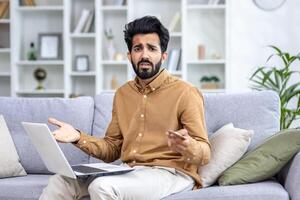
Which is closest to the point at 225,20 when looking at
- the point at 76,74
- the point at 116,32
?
the point at 116,32

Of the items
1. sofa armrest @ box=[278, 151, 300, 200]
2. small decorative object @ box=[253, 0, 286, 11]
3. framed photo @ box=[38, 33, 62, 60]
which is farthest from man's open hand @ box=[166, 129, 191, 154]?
framed photo @ box=[38, 33, 62, 60]

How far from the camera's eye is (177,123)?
2.35 m

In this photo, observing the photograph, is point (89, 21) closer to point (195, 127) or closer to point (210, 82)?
point (210, 82)

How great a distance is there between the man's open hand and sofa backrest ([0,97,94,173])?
98cm

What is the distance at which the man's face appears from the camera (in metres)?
2.38

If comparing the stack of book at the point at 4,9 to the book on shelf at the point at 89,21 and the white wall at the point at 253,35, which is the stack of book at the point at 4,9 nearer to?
the book on shelf at the point at 89,21

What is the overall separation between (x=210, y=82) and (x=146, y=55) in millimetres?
2893

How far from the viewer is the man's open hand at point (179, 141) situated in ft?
6.50

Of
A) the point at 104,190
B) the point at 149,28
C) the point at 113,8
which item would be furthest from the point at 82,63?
the point at 104,190

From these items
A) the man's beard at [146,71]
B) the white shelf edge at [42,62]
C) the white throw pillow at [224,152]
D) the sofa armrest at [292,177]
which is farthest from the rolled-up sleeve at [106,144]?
the white shelf edge at [42,62]

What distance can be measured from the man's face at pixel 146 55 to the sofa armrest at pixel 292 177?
741mm

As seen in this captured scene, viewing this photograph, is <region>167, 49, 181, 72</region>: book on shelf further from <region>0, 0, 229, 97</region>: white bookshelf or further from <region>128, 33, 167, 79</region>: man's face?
<region>128, 33, 167, 79</region>: man's face

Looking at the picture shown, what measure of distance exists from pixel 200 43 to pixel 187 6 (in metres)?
0.41

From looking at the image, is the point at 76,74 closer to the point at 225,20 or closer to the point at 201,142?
the point at 225,20
